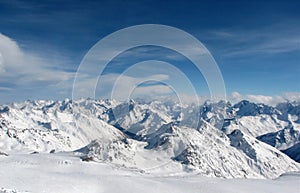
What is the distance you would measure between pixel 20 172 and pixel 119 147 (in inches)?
4924

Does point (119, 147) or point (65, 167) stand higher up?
point (119, 147)

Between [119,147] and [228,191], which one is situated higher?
[119,147]

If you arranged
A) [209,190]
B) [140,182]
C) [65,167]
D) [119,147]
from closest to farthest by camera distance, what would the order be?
[209,190] → [140,182] → [65,167] → [119,147]

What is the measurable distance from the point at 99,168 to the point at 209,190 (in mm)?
36664

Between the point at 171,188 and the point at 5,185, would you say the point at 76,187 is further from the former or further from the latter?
the point at 171,188

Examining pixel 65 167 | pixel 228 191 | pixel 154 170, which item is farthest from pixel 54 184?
pixel 154 170

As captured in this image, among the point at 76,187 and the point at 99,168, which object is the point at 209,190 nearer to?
the point at 76,187

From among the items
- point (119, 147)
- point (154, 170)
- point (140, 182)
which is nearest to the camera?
point (140, 182)

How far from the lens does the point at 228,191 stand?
72500 millimetres

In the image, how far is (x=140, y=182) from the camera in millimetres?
76125

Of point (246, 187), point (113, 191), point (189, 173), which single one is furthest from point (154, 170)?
point (113, 191)

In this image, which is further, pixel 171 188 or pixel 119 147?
pixel 119 147

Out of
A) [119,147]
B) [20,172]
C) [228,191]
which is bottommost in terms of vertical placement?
[228,191]

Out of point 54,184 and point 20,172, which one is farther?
point 20,172
